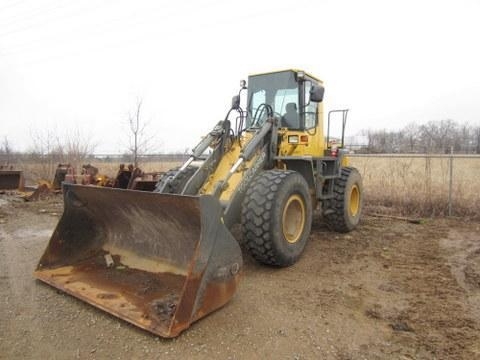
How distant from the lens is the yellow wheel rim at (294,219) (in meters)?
4.73

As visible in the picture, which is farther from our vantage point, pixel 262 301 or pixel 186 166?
pixel 186 166

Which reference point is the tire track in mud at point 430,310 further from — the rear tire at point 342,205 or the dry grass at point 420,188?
the dry grass at point 420,188

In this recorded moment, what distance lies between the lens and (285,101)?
5.83 m

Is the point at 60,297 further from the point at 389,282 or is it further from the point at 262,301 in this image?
the point at 389,282

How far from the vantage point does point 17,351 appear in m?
2.79

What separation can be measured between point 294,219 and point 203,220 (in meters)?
1.99

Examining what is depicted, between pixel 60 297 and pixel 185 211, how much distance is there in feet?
5.07

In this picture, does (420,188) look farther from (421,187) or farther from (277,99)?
(277,99)

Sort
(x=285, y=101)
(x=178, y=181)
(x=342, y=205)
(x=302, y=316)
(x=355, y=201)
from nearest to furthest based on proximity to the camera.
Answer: (x=302, y=316), (x=178, y=181), (x=285, y=101), (x=342, y=205), (x=355, y=201)

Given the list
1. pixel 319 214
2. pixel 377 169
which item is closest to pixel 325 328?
pixel 319 214

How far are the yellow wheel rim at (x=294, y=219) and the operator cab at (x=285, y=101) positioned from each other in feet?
4.50

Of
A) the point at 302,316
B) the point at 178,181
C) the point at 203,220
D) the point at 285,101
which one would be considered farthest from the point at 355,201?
the point at 203,220

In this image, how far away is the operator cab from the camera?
574 cm

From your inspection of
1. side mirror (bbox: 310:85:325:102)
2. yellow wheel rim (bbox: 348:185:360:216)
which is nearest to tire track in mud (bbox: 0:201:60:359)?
side mirror (bbox: 310:85:325:102)
